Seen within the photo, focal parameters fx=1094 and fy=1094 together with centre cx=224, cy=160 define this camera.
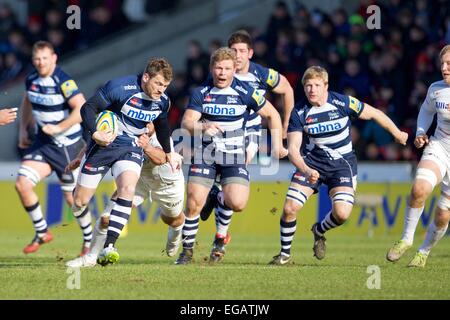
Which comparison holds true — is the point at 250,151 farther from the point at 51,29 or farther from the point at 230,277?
the point at 51,29

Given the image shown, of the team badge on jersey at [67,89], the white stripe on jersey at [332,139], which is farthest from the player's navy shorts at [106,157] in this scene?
the team badge on jersey at [67,89]

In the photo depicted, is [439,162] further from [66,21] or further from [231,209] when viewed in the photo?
[66,21]

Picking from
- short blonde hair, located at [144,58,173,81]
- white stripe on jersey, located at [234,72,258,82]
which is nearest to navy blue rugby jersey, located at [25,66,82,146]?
white stripe on jersey, located at [234,72,258,82]

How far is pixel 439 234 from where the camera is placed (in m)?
12.1

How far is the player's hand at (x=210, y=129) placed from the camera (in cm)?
1179

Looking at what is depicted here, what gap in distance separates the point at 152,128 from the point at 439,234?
133 inches

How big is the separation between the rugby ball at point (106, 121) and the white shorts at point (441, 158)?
341 centimetres

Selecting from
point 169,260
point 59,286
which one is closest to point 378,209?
point 169,260

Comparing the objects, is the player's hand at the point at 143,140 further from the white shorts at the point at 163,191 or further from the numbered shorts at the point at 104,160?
the white shorts at the point at 163,191

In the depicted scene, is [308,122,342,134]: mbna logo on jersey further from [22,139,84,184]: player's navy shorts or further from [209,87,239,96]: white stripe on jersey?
[22,139,84,184]: player's navy shorts

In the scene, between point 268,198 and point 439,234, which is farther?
point 268,198

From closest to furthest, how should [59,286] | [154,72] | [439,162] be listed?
[59,286] → [154,72] → [439,162]

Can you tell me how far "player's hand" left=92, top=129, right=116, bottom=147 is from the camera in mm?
11133
